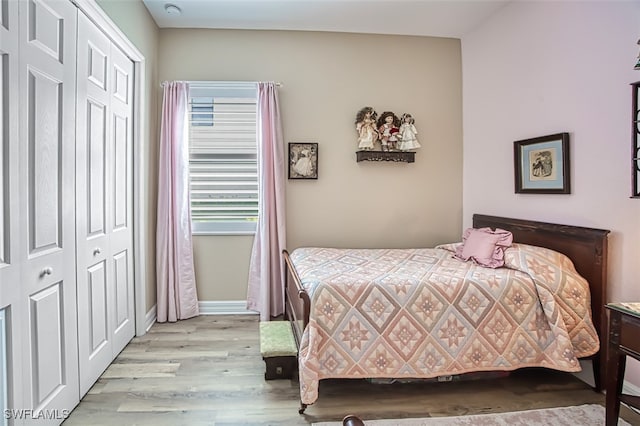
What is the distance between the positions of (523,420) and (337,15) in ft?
11.4

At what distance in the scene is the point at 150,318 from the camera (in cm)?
343

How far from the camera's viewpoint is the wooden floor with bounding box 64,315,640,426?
2.10 m

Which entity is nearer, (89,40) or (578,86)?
(89,40)

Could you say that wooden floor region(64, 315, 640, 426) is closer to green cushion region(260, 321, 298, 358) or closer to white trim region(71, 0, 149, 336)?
green cushion region(260, 321, 298, 358)

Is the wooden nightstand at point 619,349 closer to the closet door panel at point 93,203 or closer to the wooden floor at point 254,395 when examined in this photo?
the wooden floor at point 254,395

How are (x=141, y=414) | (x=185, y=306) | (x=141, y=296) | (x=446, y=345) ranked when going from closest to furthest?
(x=141, y=414), (x=446, y=345), (x=141, y=296), (x=185, y=306)

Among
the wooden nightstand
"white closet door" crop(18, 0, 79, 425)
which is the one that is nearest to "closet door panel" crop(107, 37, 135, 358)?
"white closet door" crop(18, 0, 79, 425)

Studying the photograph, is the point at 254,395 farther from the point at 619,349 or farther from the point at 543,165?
the point at 543,165

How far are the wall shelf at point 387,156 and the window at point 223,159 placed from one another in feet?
3.59

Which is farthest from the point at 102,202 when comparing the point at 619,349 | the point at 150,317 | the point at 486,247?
the point at 619,349

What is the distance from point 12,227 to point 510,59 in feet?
12.2

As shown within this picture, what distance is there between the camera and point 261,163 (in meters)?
3.64

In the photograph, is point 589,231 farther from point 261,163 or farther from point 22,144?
point 22,144

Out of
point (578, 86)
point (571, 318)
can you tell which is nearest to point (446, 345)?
point (571, 318)
